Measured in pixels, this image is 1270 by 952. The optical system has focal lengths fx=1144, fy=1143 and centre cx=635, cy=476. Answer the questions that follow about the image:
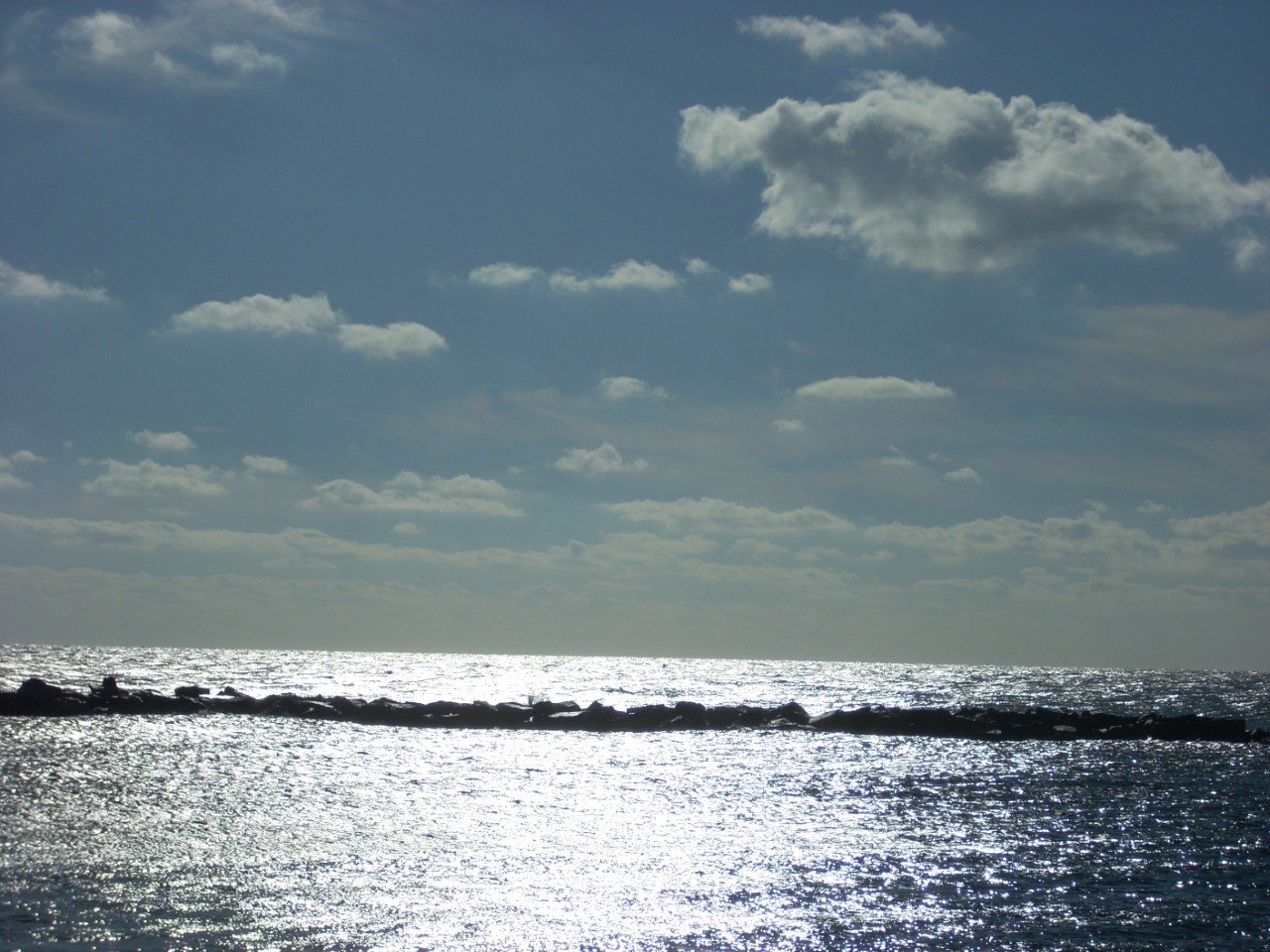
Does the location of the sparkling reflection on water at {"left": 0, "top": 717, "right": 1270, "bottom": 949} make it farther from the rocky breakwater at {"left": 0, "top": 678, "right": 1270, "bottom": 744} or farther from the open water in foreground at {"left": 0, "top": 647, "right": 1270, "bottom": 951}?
the rocky breakwater at {"left": 0, "top": 678, "right": 1270, "bottom": 744}

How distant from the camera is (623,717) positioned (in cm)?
7931

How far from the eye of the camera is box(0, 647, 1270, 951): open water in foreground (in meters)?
23.9

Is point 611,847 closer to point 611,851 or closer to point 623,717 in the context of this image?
point 611,851

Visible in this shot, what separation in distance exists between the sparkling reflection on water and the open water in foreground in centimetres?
11

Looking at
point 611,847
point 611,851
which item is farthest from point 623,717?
point 611,851

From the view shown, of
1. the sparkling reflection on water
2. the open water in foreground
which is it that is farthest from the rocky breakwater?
the sparkling reflection on water

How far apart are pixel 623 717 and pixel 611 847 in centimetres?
4667

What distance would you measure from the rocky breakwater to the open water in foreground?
1343 centimetres

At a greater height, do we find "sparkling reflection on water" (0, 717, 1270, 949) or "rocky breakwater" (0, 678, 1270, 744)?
"sparkling reflection on water" (0, 717, 1270, 949)

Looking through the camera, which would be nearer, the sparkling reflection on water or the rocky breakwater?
the sparkling reflection on water

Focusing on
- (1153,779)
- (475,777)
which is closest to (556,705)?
(475,777)

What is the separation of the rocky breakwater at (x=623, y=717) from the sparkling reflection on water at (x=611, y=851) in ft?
60.0

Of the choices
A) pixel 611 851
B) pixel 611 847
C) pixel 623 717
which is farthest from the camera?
pixel 623 717

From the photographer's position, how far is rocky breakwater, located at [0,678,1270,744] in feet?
248
